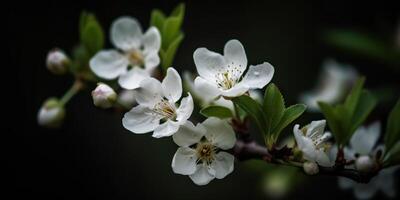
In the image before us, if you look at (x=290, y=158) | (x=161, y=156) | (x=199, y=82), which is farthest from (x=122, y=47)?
(x=161, y=156)

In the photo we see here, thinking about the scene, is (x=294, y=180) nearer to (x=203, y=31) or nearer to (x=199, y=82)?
(x=199, y=82)

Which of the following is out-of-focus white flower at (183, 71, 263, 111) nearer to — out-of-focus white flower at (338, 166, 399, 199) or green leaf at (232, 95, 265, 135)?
green leaf at (232, 95, 265, 135)

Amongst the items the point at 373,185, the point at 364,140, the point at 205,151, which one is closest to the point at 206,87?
the point at 205,151

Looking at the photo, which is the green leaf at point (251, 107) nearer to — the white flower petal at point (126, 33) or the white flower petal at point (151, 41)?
the white flower petal at point (151, 41)

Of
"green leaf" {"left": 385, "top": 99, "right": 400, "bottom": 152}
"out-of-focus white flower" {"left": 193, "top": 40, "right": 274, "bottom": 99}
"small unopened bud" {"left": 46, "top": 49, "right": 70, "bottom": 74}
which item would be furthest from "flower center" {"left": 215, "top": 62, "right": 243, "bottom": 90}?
"small unopened bud" {"left": 46, "top": 49, "right": 70, "bottom": 74}

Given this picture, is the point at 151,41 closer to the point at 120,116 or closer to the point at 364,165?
the point at 364,165
